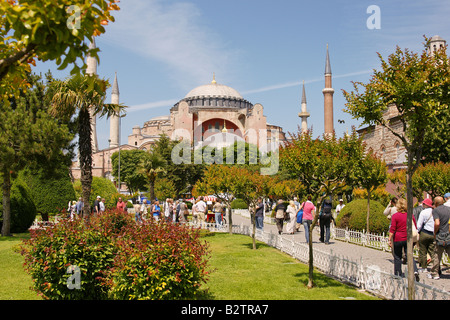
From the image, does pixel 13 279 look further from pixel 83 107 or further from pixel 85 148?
pixel 83 107

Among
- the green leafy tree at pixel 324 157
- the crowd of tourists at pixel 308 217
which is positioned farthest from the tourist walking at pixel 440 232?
the crowd of tourists at pixel 308 217

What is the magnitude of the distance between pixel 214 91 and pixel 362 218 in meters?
64.6

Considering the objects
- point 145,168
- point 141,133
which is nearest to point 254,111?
point 141,133

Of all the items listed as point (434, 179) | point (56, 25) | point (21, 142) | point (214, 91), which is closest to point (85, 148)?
point (21, 142)

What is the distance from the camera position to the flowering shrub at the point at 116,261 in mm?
4621

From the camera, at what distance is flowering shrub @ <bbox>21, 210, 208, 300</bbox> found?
182 inches

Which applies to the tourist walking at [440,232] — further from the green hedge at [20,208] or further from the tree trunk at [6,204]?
the green hedge at [20,208]

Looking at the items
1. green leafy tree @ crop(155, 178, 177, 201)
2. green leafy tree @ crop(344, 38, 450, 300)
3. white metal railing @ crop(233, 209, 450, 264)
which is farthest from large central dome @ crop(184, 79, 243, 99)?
green leafy tree @ crop(344, 38, 450, 300)

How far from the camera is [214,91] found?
75.4m

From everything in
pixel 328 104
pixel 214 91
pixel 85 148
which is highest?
pixel 214 91

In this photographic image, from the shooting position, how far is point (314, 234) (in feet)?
48.1

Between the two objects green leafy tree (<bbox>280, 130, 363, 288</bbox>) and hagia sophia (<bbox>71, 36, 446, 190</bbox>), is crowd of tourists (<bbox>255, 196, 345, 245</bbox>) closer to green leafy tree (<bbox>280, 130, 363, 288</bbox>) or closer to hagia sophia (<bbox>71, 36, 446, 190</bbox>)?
green leafy tree (<bbox>280, 130, 363, 288</bbox>)

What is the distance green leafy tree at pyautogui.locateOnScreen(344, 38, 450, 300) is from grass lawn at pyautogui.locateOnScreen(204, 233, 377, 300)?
1.54 metres

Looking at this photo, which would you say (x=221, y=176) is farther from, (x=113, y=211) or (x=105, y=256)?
(x=105, y=256)
